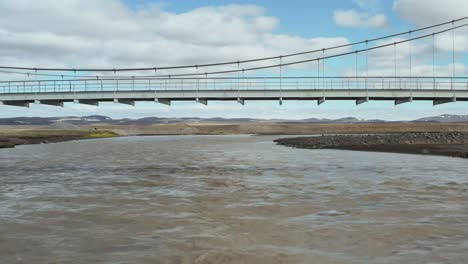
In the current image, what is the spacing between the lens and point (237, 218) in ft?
41.9

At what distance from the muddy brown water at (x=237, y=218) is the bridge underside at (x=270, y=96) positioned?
31.6 m

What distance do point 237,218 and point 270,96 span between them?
42798 mm

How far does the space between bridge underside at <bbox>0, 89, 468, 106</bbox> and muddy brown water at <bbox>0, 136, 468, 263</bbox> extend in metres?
31.6

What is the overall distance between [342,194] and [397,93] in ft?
134

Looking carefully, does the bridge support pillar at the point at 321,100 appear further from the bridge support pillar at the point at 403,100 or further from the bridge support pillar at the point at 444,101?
the bridge support pillar at the point at 444,101

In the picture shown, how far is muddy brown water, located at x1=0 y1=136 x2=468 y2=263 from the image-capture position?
9.15 m

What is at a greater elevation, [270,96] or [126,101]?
[270,96]

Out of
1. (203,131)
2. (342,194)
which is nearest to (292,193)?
(342,194)

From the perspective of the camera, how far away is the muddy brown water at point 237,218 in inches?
360

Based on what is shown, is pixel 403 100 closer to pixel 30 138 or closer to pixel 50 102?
pixel 50 102

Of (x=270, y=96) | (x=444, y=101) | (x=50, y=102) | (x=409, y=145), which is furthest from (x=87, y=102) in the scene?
(x=444, y=101)

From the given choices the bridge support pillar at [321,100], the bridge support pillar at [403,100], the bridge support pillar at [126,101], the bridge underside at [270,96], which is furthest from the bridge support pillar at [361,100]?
the bridge support pillar at [126,101]

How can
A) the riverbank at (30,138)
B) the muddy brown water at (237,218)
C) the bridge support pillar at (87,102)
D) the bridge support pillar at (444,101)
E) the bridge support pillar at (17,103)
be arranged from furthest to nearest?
the bridge support pillar at (17,103) < the riverbank at (30,138) < the bridge support pillar at (87,102) < the bridge support pillar at (444,101) < the muddy brown water at (237,218)

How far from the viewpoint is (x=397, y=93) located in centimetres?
5431
